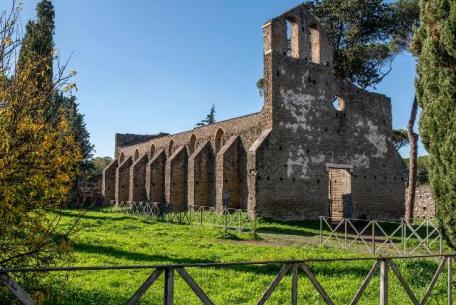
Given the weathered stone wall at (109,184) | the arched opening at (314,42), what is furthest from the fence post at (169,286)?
the weathered stone wall at (109,184)

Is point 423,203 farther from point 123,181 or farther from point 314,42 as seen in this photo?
point 123,181

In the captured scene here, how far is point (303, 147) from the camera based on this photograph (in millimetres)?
21312

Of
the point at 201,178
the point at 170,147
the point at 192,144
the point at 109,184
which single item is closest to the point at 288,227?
the point at 201,178

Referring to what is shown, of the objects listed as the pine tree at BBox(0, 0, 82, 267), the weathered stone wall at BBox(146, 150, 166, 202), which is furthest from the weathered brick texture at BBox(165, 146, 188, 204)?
the pine tree at BBox(0, 0, 82, 267)

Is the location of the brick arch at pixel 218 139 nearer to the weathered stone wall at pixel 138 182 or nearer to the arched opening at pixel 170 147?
the arched opening at pixel 170 147

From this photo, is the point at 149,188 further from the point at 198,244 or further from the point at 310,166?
the point at 198,244

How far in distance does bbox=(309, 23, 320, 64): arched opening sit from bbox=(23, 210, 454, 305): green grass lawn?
9958mm

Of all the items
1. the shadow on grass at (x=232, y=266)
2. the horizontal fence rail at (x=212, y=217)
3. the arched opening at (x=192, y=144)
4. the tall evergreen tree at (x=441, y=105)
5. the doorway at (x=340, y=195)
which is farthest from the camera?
the arched opening at (x=192, y=144)

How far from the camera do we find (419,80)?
393 inches

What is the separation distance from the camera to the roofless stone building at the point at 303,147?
20.5 m

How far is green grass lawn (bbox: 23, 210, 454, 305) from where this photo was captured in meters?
7.45

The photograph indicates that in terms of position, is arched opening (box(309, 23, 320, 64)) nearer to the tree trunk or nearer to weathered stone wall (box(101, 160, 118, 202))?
the tree trunk

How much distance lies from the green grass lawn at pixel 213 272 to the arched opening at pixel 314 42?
9.96m

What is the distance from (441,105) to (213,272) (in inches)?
215
